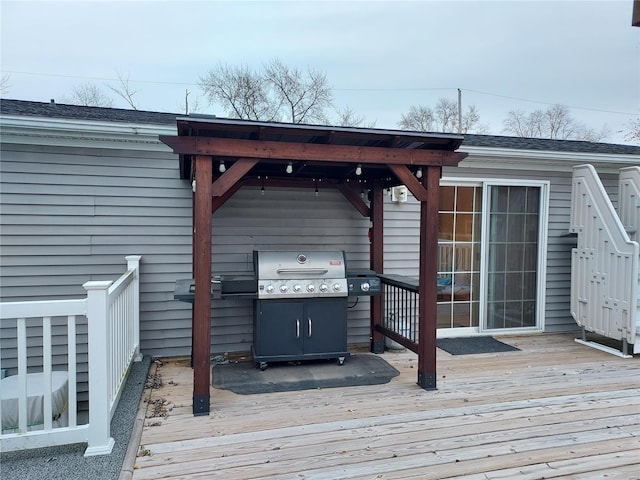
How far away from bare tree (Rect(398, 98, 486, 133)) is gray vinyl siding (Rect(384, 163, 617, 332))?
1112 centimetres

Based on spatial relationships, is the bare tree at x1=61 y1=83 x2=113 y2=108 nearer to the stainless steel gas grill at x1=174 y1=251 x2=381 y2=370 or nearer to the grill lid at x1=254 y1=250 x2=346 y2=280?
the stainless steel gas grill at x1=174 y1=251 x2=381 y2=370

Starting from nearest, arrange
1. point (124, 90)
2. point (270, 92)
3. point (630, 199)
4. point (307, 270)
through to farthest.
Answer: point (307, 270)
point (630, 199)
point (124, 90)
point (270, 92)

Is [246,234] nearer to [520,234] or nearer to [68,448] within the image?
[68,448]

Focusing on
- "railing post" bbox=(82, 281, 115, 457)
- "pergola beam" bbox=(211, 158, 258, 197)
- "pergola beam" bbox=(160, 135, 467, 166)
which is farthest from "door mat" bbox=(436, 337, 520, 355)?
"railing post" bbox=(82, 281, 115, 457)

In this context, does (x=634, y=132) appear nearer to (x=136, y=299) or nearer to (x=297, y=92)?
(x=297, y=92)

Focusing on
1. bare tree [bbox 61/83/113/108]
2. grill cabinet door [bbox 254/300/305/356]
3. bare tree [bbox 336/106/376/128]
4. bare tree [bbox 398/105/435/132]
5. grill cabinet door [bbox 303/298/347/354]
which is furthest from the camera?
bare tree [bbox 398/105/435/132]

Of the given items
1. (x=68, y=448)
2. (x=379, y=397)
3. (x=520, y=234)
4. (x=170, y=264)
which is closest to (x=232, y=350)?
(x=170, y=264)

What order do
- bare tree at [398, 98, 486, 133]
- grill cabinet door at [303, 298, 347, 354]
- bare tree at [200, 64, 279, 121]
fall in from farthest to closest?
bare tree at [398, 98, 486, 133] < bare tree at [200, 64, 279, 121] < grill cabinet door at [303, 298, 347, 354]

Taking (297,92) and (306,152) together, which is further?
(297,92)

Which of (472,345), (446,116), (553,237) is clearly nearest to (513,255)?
(553,237)

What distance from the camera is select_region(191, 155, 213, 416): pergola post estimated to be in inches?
111

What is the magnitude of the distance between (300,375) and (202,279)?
Answer: 1.36 meters

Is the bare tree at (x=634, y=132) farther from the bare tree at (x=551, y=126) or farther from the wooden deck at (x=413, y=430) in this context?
the wooden deck at (x=413, y=430)

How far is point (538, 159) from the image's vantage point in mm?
4992
